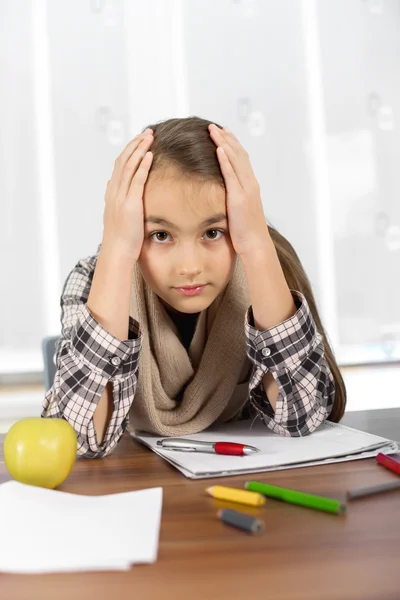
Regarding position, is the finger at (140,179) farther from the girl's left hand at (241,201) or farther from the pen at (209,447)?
the pen at (209,447)

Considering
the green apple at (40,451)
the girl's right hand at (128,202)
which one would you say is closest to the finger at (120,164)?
the girl's right hand at (128,202)

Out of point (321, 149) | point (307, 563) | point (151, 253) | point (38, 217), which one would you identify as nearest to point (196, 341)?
point (151, 253)

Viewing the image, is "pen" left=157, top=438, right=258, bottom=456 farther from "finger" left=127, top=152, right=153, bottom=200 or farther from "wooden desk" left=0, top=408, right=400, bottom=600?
"finger" left=127, top=152, right=153, bottom=200

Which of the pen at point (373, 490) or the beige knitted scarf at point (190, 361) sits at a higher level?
the beige knitted scarf at point (190, 361)

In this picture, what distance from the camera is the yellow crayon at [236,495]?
692mm

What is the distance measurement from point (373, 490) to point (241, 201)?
0.46 metres

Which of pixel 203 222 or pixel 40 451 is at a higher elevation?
pixel 203 222

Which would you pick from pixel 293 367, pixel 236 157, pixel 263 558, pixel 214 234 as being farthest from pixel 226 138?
pixel 263 558

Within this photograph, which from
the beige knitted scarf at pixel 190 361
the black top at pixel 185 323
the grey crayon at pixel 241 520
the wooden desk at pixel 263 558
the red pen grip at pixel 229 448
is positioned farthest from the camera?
the black top at pixel 185 323

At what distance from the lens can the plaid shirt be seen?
3.33 ft

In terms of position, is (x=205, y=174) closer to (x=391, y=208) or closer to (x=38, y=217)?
(x=38, y=217)

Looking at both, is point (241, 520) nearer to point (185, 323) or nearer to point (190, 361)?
point (190, 361)

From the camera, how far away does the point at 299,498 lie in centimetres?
69

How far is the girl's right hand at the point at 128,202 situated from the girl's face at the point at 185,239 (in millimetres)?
14
